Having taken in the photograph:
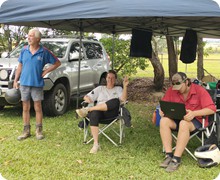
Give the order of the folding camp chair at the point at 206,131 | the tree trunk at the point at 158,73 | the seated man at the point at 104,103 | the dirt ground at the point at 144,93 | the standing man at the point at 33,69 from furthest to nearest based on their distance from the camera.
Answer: the tree trunk at the point at 158,73
the dirt ground at the point at 144,93
the standing man at the point at 33,69
the seated man at the point at 104,103
the folding camp chair at the point at 206,131

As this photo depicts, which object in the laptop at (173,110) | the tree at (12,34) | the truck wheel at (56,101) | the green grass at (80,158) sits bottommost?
the green grass at (80,158)

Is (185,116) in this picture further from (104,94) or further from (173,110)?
(104,94)

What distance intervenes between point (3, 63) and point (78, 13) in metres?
3.18

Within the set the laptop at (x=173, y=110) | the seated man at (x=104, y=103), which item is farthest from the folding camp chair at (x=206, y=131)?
the seated man at (x=104, y=103)

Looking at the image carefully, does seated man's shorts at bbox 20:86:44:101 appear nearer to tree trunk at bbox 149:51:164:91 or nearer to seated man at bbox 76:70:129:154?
seated man at bbox 76:70:129:154

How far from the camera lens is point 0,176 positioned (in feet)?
11.5

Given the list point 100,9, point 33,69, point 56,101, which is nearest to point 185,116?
point 100,9

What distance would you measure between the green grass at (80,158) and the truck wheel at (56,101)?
2.21 ft

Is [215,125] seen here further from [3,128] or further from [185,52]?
[3,128]

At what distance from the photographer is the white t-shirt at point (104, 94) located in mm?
4781

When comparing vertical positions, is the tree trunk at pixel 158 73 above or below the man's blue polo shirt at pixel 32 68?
A: below

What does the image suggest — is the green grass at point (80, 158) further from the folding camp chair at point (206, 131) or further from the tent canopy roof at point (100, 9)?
A: the tent canopy roof at point (100, 9)

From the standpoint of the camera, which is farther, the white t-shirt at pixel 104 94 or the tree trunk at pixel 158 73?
the tree trunk at pixel 158 73

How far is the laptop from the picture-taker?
3.89 metres
